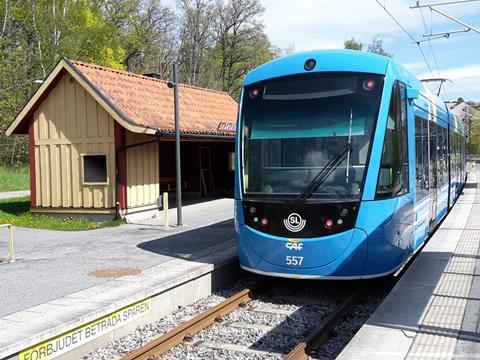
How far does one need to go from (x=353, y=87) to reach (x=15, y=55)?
32.7 metres

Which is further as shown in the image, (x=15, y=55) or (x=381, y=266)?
(x=15, y=55)

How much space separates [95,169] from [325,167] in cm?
993

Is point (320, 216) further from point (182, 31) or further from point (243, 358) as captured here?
point (182, 31)

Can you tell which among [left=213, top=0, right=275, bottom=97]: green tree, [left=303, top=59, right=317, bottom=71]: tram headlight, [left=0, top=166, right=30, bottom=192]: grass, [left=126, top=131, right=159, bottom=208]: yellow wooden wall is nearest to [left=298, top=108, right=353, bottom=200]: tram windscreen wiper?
[left=303, top=59, right=317, bottom=71]: tram headlight

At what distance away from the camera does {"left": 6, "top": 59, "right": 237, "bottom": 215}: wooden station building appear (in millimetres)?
15227

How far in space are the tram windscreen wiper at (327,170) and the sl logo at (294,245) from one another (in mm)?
582

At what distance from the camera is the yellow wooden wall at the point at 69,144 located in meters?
15.5

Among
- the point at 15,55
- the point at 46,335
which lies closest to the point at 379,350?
the point at 46,335

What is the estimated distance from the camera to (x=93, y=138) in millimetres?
15695

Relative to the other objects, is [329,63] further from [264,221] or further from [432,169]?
[432,169]

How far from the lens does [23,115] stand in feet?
54.2

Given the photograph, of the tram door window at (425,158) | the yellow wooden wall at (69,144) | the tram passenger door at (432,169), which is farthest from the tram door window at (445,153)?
the yellow wooden wall at (69,144)

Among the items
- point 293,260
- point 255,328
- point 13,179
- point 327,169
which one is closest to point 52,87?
point 327,169

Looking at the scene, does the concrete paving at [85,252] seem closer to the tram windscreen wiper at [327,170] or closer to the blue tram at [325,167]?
the blue tram at [325,167]
